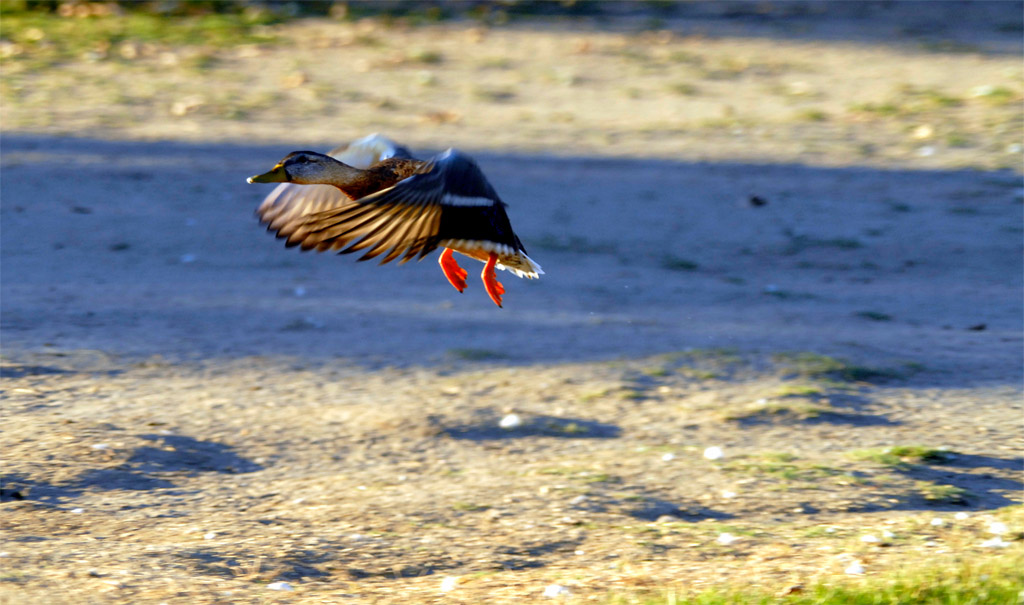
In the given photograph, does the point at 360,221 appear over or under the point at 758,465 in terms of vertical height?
over

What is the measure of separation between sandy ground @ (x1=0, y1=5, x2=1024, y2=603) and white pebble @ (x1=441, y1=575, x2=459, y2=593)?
3cm

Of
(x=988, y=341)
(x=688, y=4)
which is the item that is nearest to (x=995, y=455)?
(x=988, y=341)

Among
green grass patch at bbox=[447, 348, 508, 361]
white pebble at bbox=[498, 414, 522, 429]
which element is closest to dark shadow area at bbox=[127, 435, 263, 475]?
white pebble at bbox=[498, 414, 522, 429]

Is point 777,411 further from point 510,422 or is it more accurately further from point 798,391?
point 510,422

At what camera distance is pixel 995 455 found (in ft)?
17.6

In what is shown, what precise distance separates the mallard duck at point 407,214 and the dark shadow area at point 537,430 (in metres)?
0.95

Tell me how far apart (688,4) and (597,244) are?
6916mm

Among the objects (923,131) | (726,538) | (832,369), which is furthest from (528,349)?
(923,131)

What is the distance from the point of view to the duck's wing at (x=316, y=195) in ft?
16.4

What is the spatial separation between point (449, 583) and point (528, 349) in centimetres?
270

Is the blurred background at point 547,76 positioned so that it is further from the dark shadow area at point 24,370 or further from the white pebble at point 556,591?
the white pebble at point 556,591

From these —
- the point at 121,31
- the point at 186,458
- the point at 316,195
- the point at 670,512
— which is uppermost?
the point at 121,31

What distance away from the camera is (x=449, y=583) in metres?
4.05

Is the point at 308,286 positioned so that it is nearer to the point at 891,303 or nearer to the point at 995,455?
the point at 891,303
